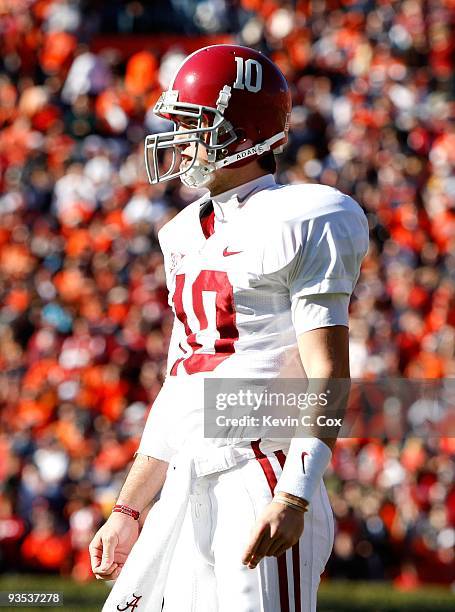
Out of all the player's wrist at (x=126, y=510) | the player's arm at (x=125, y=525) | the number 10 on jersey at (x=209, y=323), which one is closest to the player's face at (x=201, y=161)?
the number 10 on jersey at (x=209, y=323)

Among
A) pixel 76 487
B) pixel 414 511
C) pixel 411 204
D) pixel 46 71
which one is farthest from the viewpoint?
pixel 46 71

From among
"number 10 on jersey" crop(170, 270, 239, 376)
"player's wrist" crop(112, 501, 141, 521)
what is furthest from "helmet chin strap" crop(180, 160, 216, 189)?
"player's wrist" crop(112, 501, 141, 521)

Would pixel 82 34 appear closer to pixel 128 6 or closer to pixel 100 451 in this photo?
pixel 128 6

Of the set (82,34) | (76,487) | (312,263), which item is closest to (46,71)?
(82,34)

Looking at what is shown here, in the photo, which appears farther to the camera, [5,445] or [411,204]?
[411,204]

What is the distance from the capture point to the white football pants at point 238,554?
271 cm

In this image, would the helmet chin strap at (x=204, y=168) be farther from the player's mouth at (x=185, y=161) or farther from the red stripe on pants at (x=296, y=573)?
the red stripe on pants at (x=296, y=573)

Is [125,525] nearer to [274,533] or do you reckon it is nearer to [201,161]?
[274,533]

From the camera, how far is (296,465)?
2619 mm

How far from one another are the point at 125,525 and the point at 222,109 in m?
0.96

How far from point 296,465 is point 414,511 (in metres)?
6.16

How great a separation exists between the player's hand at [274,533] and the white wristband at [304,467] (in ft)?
0.16

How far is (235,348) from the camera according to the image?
2863 mm

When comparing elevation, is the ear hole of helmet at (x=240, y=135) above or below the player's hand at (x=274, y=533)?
above
